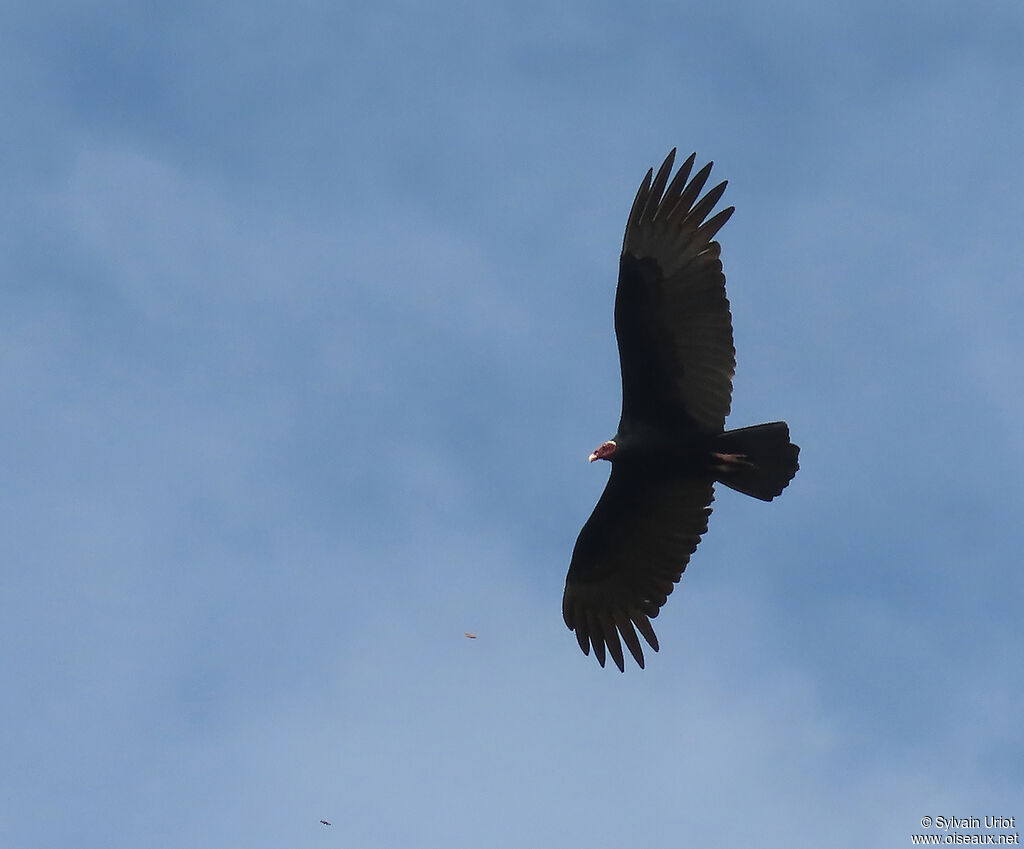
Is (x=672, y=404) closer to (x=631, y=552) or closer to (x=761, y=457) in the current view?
(x=761, y=457)

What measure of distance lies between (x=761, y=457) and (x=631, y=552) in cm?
224

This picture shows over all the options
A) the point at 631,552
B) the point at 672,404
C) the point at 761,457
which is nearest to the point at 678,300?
the point at 672,404

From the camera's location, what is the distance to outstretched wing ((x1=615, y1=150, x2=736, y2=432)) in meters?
16.5

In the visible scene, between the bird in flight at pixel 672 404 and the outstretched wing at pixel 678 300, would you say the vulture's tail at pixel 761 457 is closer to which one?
the bird in flight at pixel 672 404

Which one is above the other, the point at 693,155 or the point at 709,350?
the point at 693,155

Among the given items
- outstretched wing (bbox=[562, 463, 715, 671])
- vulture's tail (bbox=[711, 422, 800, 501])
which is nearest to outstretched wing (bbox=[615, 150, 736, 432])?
vulture's tail (bbox=[711, 422, 800, 501])

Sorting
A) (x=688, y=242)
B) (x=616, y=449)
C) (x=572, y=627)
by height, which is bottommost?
(x=572, y=627)

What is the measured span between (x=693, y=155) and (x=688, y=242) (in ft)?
3.20

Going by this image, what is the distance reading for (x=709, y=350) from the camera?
16609 millimetres

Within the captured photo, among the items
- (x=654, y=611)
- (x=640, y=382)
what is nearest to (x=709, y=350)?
(x=640, y=382)

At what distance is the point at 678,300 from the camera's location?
16547 millimetres

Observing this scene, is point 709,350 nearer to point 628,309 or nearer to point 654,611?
point 628,309

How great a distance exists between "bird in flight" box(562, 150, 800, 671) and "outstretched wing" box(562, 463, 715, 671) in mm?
16

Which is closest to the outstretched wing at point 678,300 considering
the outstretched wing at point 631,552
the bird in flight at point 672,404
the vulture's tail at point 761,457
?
the bird in flight at point 672,404
